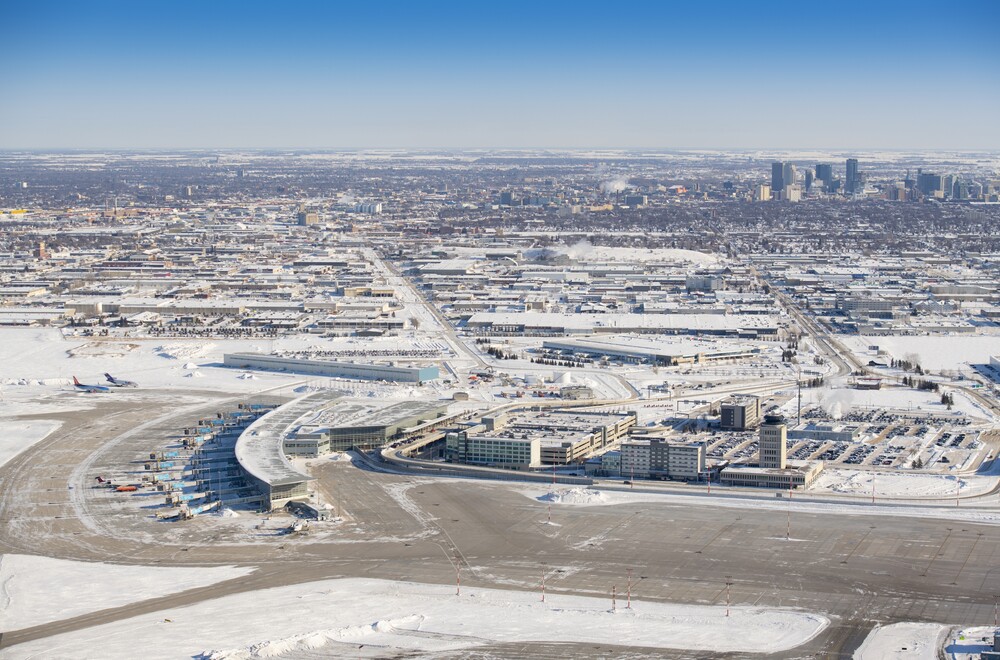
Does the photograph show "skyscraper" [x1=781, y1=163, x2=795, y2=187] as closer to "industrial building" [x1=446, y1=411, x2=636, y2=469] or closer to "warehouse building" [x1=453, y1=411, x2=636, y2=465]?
"warehouse building" [x1=453, y1=411, x2=636, y2=465]

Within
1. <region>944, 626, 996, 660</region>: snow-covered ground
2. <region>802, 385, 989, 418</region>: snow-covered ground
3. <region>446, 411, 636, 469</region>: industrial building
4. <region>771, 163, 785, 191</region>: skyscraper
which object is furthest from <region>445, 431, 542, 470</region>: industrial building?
<region>771, 163, 785, 191</region>: skyscraper

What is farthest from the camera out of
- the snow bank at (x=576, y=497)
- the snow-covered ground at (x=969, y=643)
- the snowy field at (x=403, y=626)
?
Result: the snow bank at (x=576, y=497)

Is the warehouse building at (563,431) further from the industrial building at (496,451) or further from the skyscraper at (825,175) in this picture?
the skyscraper at (825,175)

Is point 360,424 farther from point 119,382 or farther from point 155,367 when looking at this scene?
point 155,367

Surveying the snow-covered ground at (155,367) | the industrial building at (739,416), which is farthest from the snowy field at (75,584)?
the industrial building at (739,416)

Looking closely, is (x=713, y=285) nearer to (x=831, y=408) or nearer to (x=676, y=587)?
(x=831, y=408)
